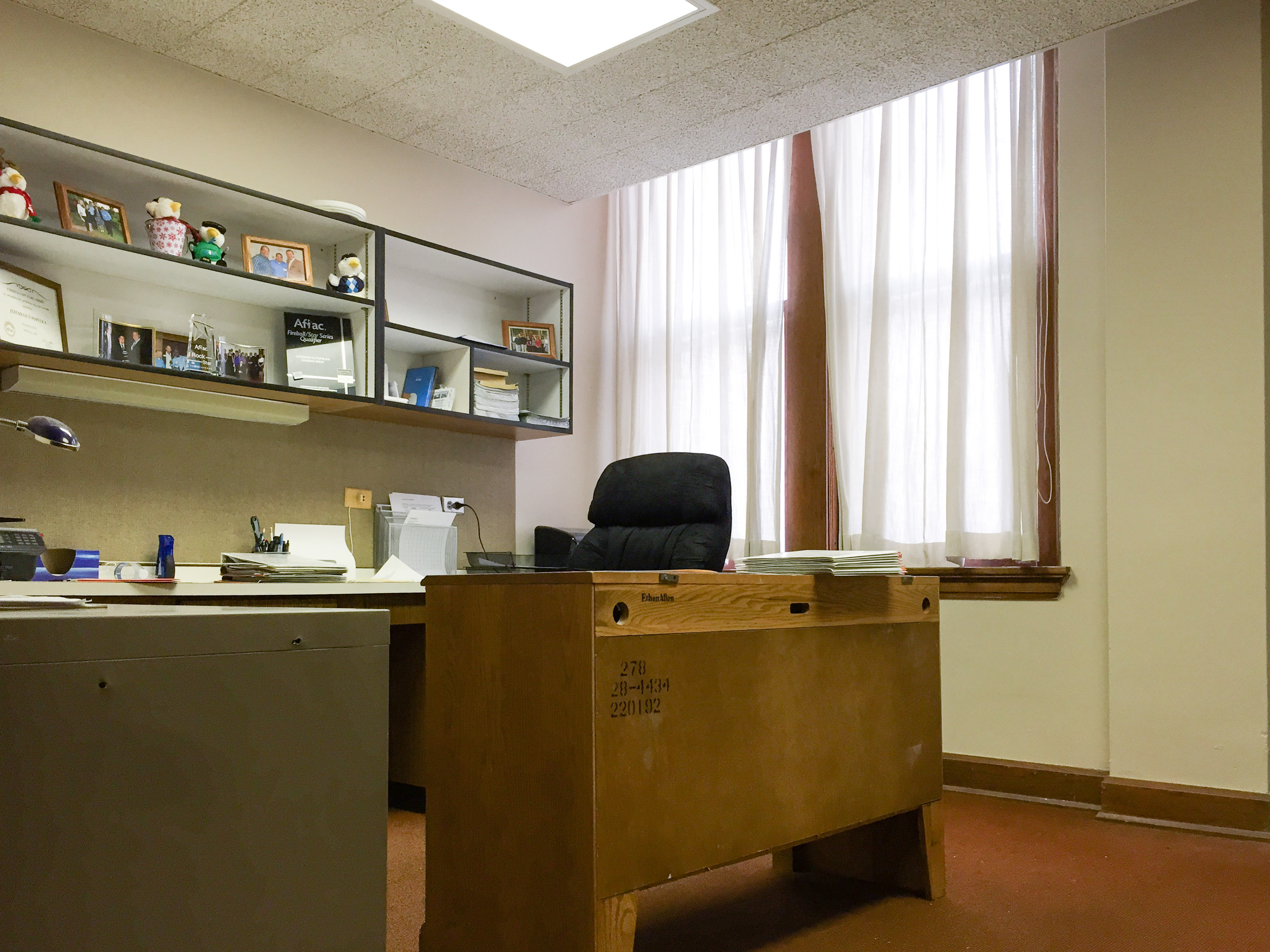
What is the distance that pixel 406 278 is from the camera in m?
4.20

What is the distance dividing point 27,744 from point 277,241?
315 centimetres

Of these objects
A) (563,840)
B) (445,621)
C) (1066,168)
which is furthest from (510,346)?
(563,840)

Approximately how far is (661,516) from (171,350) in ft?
5.50

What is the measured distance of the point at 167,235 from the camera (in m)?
3.19

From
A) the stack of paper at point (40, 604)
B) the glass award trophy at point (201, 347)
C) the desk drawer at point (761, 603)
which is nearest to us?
the stack of paper at point (40, 604)

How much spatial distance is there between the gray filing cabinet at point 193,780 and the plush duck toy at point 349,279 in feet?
9.37

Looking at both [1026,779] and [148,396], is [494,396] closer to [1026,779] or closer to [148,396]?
[148,396]

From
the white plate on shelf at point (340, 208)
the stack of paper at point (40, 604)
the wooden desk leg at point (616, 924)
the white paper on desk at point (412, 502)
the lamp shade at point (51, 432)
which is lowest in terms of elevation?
the wooden desk leg at point (616, 924)

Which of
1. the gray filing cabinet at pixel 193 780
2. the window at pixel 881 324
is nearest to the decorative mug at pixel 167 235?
the window at pixel 881 324

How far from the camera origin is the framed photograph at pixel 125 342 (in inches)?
122

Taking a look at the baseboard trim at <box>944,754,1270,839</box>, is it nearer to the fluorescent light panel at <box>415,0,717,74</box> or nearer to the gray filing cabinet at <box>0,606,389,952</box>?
the fluorescent light panel at <box>415,0,717,74</box>

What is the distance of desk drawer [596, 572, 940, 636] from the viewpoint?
5.86ft

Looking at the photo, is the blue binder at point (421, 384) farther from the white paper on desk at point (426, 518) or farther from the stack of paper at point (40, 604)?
the stack of paper at point (40, 604)

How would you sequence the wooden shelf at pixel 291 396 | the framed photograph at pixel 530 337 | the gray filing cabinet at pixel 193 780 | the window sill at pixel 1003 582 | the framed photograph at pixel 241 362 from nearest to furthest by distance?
the gray filing cabinet at pixel 193 780 → the wooden shelf at pixel 291 396 → the framed photograph at pixel 241 362 → the window sill at pixel 1003 582 → the framed photograph at pixel 530 337
